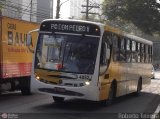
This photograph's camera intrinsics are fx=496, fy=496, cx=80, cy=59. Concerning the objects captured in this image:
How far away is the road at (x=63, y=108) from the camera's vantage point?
14.3 metres

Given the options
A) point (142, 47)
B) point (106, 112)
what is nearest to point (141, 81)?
point (142, 47)

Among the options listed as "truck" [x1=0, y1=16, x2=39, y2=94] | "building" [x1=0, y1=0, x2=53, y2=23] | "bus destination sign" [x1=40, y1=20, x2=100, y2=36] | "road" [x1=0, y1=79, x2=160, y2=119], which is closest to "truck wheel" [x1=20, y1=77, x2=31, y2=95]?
"truck" [x1=0, y1=16, x2=39, y2=94]

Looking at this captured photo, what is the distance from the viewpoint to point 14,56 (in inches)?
738

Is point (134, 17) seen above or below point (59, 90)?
above

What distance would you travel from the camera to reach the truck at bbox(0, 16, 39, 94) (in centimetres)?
1773

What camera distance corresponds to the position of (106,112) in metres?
15.8

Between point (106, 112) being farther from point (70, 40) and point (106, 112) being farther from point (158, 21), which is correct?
point (158, 21)

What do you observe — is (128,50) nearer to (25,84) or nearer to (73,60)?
(25,84)

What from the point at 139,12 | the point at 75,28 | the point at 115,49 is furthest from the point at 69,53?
the point at 139,12

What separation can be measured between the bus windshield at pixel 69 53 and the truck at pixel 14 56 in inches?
81.7

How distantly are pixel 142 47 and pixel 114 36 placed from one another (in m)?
6.44

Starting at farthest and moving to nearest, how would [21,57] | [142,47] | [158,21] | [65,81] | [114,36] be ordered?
[158,21]
[142,47]
[21,57]
[114,36]
[65,81]

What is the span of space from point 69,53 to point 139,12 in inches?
649

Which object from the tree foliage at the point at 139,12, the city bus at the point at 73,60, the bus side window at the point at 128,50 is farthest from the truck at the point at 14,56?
the tree foliage at the point at 139,12
